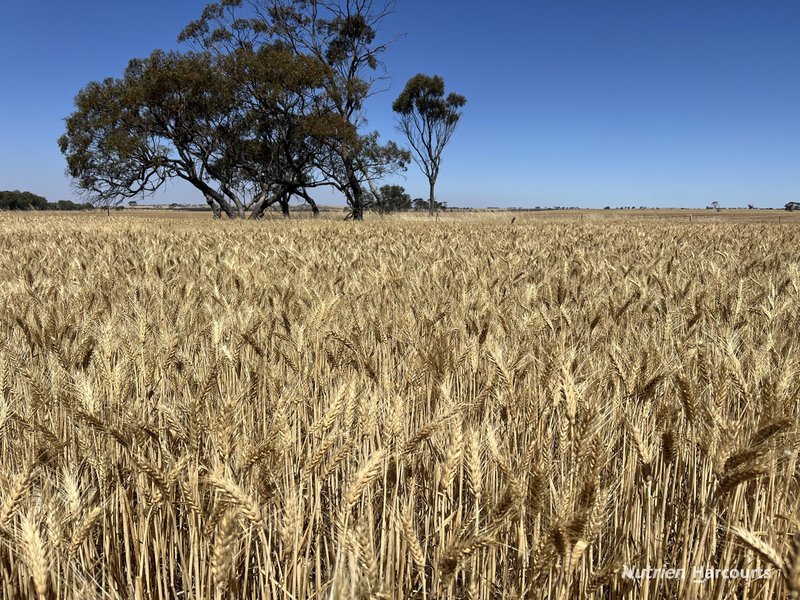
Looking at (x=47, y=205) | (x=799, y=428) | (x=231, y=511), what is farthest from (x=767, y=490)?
(x=47, y=205)

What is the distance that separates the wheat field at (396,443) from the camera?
94 cm

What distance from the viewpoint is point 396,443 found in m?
1.31

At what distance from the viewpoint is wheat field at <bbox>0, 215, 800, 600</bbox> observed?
0.94 m

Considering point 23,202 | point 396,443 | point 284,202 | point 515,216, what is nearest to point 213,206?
point 284,202

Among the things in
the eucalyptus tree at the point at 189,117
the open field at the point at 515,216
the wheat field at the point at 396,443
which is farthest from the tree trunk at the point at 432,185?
the wheat field at the point at 396,443

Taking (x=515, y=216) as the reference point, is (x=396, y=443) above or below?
below

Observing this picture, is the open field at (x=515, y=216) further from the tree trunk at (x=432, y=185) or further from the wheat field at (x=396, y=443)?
the wheat field at (x=396, y=443)

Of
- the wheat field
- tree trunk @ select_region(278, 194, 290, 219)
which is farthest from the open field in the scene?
the wheat field

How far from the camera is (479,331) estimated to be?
224 centimetres

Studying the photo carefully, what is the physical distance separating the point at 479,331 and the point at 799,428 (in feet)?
3.73

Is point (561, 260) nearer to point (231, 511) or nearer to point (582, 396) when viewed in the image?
point (582, 396)

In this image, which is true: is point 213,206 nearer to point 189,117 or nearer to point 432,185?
point 189,117

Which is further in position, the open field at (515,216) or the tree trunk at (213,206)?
the tree trunk at (213,206)

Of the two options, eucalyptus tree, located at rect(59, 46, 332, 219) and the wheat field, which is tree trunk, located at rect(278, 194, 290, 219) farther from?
the wheat field
